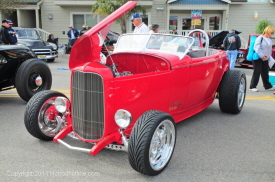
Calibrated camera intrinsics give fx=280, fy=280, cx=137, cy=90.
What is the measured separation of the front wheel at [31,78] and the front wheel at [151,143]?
3588 mm

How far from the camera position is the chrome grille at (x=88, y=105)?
124 inches

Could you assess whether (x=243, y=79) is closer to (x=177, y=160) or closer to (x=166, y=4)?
(x=177, y=160)

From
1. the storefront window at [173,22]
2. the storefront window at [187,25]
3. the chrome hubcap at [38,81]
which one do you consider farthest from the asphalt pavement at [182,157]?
the storefront window at [187,25]

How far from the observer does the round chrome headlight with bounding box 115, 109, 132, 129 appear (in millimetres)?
3018

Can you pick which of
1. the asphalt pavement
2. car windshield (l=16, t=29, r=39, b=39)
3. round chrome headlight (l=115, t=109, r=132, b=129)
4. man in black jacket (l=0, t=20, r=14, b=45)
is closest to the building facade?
car windshield (l=16, t=29, r=39, b=39)

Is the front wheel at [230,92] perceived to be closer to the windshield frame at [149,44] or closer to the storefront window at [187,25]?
the windshield frame at [149,44]

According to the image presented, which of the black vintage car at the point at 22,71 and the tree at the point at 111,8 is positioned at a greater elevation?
the tree at the point at 111,8

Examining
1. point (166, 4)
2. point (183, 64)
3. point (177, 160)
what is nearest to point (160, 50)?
point (183, 64)

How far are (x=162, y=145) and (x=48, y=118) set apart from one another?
5.30ft

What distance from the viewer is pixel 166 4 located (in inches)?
788

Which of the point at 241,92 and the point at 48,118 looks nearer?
the point at 48,118

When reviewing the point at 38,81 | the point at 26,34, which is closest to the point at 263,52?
the point at 38,81

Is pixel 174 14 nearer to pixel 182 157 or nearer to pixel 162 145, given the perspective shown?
pixel 182 157

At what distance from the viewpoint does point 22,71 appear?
224 inches
